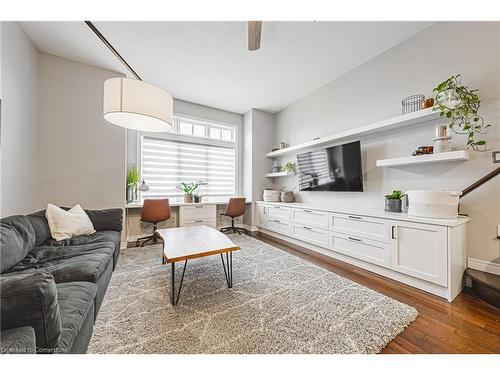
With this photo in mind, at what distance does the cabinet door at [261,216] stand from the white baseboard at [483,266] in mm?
3047

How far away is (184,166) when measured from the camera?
450 cm

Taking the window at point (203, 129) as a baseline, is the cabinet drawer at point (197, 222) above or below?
below

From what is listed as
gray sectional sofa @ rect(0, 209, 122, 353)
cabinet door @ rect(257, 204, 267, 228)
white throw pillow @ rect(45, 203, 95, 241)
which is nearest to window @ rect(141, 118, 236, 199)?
cabinet door @ rect(257, 204, 267, 228)

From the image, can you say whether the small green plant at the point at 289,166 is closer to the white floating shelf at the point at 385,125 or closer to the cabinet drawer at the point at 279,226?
the white floating shelf at the point at 385,125

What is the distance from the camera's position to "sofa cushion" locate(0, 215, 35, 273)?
143cm

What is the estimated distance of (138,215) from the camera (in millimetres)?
3812

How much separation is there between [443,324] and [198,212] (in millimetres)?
3703

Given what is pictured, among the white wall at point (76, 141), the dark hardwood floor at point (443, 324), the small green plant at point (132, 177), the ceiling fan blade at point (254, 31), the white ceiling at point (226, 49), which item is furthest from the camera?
the small green plant at point (132, 177)

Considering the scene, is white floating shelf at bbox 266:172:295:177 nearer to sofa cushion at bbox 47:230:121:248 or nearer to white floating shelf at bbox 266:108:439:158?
white floating shelf at bbox 266:108:439:158

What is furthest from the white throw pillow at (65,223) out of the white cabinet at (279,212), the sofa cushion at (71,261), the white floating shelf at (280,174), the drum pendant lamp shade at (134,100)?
the white floating shelf at (280,174)

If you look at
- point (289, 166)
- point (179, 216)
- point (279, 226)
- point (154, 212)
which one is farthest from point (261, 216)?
point (154, 212)

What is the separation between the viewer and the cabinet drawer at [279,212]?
3.78m

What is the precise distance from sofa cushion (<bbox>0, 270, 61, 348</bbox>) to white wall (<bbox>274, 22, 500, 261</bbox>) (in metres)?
3.34

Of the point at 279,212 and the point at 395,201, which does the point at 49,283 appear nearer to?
the point at 395,201
